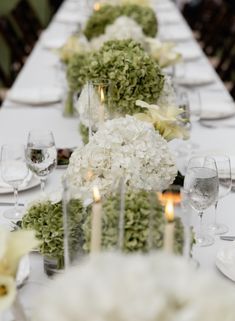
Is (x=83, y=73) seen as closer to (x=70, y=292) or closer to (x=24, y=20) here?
(x=70, y=292)

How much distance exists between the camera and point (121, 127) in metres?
1.63

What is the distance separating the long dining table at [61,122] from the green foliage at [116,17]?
271mm

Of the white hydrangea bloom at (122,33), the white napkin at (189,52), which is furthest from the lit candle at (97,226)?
the white napkin at (189,52)

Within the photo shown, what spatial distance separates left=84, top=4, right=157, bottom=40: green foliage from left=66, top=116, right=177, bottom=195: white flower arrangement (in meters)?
1.84

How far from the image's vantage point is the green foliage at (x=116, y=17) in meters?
3.39

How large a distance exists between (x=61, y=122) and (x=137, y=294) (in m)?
1.91

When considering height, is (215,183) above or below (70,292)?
below

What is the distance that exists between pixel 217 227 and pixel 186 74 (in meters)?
1.76

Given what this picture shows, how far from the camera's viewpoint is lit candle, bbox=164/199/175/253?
3.22 ft

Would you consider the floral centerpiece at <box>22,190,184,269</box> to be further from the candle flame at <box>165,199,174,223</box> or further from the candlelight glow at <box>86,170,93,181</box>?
the candlelight glow at <box>86,170,93,181</box>

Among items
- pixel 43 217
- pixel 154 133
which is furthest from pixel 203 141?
pixel 43 217

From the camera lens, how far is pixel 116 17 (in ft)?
11.2

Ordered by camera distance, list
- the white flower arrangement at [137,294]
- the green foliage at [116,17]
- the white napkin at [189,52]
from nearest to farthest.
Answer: the white flower arrangement at [137,294]
the green foliage at [116,17]
the white napkin at [189,52]

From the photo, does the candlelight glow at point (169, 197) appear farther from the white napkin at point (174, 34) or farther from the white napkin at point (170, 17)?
the white napkin at point (170, 17)
